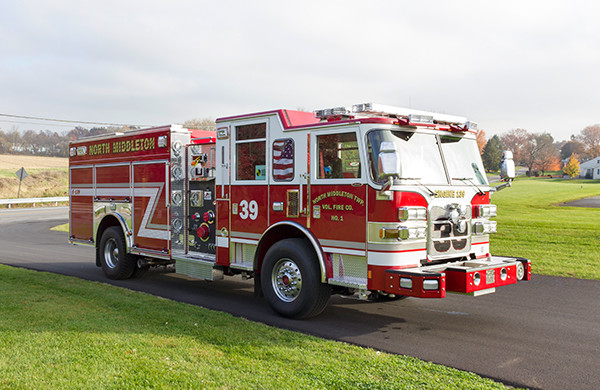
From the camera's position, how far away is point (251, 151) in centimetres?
804

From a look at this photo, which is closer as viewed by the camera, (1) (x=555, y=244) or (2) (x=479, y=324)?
(2) (x=479, y=324)

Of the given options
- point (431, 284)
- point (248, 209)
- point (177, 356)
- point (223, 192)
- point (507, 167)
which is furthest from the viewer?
point (223, 192)

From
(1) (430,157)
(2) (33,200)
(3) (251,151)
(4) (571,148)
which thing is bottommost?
(2) (33,200)

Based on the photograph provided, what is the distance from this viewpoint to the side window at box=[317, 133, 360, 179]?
6695mm

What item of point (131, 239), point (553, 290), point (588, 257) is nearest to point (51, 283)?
point (131, 239)

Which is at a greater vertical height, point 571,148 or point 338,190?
point 571,148

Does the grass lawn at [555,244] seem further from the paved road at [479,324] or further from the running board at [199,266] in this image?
the running board at [199,266]

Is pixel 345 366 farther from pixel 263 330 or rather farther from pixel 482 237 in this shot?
pixel 482 237

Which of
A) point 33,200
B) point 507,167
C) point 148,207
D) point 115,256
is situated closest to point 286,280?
point 507,167

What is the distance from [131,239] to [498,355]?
712 centimetres

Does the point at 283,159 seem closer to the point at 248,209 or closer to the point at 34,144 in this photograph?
the point at 248,209

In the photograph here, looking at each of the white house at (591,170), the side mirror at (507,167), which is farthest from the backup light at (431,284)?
the white house at (591,170)

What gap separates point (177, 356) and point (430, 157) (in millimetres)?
4026

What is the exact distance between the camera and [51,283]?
9.48 meters
